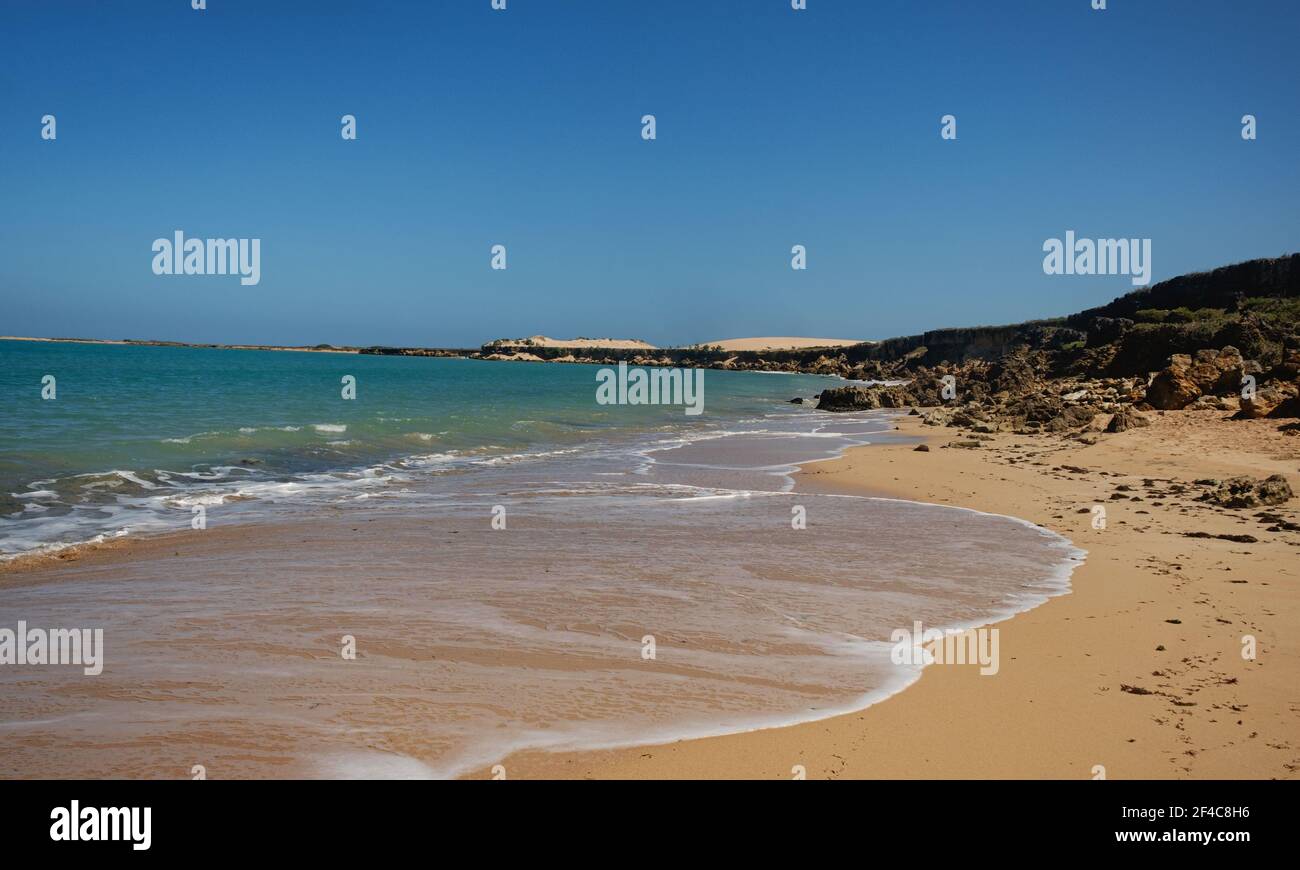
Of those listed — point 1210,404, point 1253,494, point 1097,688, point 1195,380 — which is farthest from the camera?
point 1195,380

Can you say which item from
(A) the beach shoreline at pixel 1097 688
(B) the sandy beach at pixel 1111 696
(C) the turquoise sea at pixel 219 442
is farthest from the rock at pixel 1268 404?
(C) the turquoise sea at pixel 219 442

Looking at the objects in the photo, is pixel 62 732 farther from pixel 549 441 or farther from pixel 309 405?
pixel 309 405

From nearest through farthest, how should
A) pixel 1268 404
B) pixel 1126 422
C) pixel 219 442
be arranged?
pixel 1268 404 → pixel 219 442 → pixel 1126 422

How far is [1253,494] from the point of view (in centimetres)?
1091

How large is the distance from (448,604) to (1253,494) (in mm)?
10899

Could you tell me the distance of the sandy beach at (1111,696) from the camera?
3.96m

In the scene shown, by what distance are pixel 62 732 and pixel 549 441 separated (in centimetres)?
1992

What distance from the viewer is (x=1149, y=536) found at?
955cm

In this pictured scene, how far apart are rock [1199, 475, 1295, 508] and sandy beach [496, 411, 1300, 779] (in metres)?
0.47

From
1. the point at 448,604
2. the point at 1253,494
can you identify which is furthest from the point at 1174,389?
the point at 448,604

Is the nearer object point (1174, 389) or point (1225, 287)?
point (1174, 389)

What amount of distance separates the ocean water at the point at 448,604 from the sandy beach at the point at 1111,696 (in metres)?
0.31

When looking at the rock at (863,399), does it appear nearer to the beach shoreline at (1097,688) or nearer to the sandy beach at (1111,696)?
the beach shoreline at (1097,688)

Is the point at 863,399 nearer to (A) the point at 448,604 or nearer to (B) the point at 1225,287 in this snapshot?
(B) the point at 1225,287
